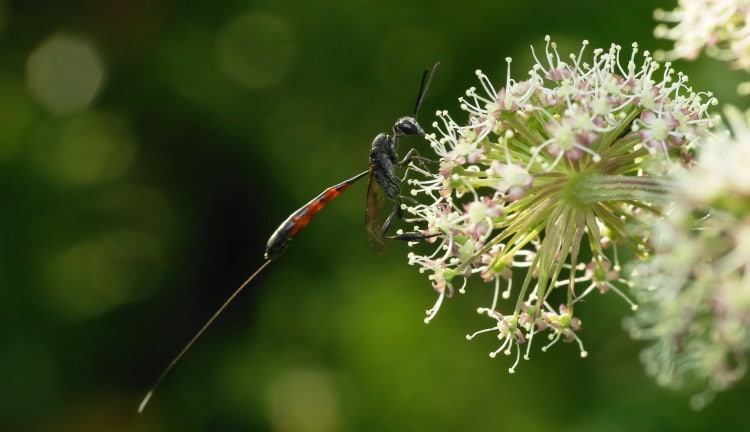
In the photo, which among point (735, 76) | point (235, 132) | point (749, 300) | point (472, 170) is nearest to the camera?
point (749, 300)

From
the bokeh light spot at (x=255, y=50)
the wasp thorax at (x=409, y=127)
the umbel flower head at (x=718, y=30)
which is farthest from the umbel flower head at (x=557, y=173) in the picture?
the bokeh light spot at (x=255, y=50)

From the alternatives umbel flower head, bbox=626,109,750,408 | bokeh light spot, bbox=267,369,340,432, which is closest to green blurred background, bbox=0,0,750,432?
bokeh light spot, bbox=267,369,340,432

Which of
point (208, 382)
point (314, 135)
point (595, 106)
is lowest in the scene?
point (208, 382)

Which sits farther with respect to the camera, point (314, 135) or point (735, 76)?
point (314, 135)

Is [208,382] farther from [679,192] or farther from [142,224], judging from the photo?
[679,192]

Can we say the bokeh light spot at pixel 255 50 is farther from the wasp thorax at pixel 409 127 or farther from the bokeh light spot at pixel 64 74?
the wasp thorax at pixel 409 127

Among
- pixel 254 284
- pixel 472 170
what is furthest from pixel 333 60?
pixel 472 170
